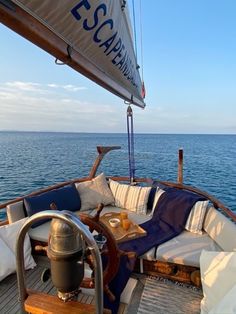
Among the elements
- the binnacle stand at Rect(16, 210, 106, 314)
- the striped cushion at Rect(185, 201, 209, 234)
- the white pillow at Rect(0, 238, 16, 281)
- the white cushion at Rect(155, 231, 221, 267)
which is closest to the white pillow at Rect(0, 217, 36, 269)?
the white pillow at Rect(0, 238, 16, 281)

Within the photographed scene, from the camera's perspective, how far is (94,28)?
85 cm

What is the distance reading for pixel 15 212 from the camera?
3.00 meters

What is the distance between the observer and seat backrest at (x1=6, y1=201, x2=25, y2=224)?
9.70 feet

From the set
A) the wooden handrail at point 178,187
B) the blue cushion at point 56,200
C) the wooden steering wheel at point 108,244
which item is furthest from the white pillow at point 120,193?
the wooden steering wheel at point 108,244

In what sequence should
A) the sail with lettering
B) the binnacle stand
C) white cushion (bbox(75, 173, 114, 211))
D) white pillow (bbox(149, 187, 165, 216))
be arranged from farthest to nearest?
white cushion (bbox(75, 173, 114, 211)), white pillow (bbox(149, 187, 165, 216)), the binnacle stand, the sail with lettering

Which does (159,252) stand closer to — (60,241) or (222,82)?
(60,241)

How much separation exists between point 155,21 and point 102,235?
11.8 feet

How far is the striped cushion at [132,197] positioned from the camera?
365 centimetres

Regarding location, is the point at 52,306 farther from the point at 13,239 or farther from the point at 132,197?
the point at 132,197

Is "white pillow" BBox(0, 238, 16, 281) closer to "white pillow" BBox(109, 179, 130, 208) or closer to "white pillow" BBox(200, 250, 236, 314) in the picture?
"white pillow" BBox(200, 250, 236, 314)

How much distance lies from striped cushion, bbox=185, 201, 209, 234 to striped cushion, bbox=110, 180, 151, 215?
33.6 inches

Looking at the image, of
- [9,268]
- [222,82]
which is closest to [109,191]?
[9,268]

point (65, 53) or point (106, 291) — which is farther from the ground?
point (65, 53)

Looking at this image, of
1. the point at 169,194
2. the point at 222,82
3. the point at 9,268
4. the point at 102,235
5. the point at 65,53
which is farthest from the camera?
the point at 222,82
